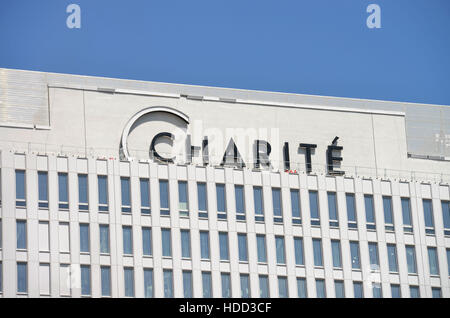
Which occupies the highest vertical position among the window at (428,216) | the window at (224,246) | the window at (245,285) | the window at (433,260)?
the window at (428,216)

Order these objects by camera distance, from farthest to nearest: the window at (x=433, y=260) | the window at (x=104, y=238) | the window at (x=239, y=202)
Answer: the window at (x=433, y=260) → the window at (x=239, y=202) → the window at (x=104, y=238)

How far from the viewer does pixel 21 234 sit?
120125 millimetres

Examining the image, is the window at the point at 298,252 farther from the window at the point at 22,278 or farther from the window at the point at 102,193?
the window at the point at 22,278

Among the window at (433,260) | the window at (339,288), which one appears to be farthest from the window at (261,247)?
the window at (433,260)

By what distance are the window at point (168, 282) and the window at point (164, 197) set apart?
4.69 metres

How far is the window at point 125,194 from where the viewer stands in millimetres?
123406

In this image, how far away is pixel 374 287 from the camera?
128 m

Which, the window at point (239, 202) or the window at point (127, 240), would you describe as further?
the window at point (239, 202)

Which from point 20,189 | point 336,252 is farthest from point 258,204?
Answer: point 20,189

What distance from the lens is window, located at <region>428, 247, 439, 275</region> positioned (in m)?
131

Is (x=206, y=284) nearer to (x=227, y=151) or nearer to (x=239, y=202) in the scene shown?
(x=239, y=202)

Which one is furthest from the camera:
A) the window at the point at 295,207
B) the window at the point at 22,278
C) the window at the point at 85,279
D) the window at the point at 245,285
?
the window at the point at 295,207

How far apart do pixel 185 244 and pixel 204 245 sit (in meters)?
1.54
